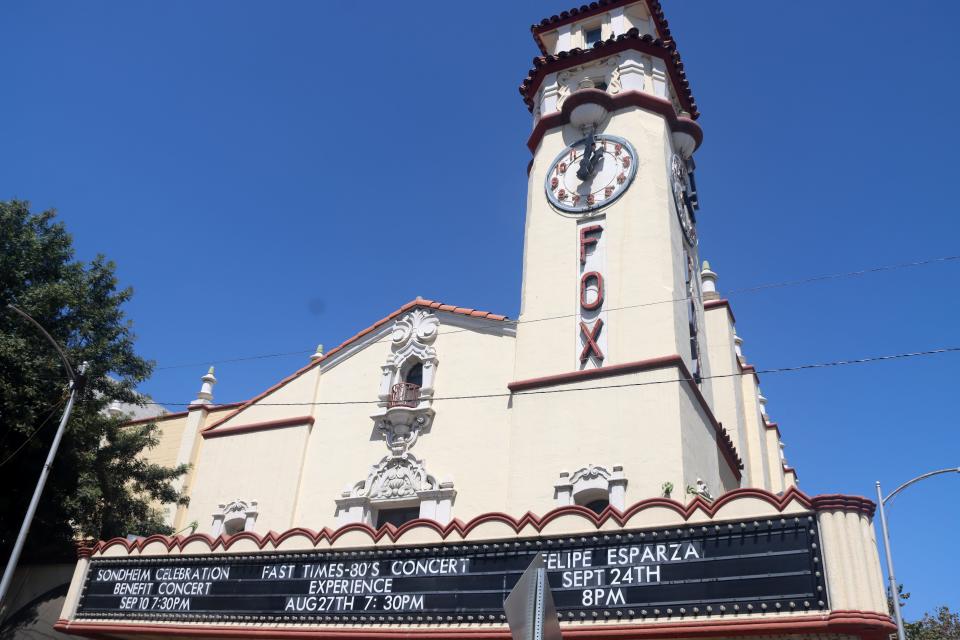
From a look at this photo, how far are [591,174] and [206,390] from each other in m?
13.4

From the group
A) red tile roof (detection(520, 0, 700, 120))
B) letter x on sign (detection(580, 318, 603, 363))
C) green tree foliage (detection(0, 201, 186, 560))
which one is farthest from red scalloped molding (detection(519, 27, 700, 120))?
green tree foliage (detection(0, 201, 186, 560))

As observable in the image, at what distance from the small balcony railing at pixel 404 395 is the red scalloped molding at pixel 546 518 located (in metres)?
5.46

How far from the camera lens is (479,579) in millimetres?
12523

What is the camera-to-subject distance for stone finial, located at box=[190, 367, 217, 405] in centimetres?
2433

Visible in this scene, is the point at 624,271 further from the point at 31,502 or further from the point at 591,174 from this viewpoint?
the point at 31,502

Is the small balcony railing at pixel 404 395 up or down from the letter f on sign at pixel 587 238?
down

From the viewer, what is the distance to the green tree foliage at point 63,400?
19.3m

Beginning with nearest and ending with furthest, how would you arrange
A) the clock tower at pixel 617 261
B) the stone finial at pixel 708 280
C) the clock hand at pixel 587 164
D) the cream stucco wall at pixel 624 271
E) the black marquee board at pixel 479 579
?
the black marquee board at pixel 479 579 → the clock tower at pixel 617 261 → the cream stucco wall at pixel 624 271 → the clock hand at pixel 587 164 → the stone finial at pixel 708 280

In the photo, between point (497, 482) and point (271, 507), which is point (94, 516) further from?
point (497, 482)

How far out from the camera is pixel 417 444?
19.3m

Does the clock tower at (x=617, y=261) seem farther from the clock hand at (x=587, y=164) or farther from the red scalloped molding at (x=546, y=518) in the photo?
the red scalloped molding at (x=546, y=518)

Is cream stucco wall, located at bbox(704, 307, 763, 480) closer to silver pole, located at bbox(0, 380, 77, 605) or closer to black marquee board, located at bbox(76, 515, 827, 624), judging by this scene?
black marquee board, located at bbox(76, 515, 827, 624)

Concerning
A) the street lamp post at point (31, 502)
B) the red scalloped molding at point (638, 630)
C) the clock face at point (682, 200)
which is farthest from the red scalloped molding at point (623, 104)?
the red scalloped molding at point (638, 630)

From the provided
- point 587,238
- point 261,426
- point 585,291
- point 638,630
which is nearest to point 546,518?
point 638,630
